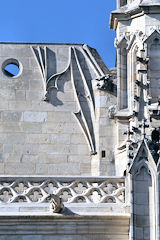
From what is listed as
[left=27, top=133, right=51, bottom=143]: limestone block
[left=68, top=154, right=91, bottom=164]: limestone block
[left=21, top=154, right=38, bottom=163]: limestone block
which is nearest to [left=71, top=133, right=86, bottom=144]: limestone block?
[left=68, top=154, right=91, bottom=164]: limestone block

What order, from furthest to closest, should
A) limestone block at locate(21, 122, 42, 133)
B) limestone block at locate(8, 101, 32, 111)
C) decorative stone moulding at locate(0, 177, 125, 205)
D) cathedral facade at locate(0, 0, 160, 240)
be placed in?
limestone block at locate(8, 101, 32, 111)
limestone block at locate(21, 122, 42, 133)
decorative stone moulding at locate(0, 177, 125, 205)
cathedral facade at locate(0, 0, 160, 240)

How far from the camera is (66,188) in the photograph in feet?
57.1

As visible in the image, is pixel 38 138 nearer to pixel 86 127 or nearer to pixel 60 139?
pixel 60 139

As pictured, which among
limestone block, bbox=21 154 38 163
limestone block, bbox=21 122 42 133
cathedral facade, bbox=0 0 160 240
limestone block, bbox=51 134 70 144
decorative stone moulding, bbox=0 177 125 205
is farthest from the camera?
limestone block, bbox=21 122 42 133

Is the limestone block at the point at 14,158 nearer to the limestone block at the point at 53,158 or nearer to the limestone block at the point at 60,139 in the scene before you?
the limestone block at the point at 53,158

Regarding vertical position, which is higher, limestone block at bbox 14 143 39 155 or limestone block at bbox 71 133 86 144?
limestone block at bbox 71 133 86 144

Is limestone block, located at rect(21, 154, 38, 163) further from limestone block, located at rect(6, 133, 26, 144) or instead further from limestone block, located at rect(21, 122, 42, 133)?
limestone block, located at rect(21, 122, 42, 133)

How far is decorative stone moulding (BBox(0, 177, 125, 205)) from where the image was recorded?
17.3 m

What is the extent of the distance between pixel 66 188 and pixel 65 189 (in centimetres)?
3

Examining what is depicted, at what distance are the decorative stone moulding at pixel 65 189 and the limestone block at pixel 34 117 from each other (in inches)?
115

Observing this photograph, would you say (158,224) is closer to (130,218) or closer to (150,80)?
(130,218)

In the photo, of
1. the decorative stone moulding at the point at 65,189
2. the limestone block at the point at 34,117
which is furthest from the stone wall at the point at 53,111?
the decorative stone moulding at the point at 65,189

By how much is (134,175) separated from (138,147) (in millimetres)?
516

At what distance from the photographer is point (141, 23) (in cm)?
2016
